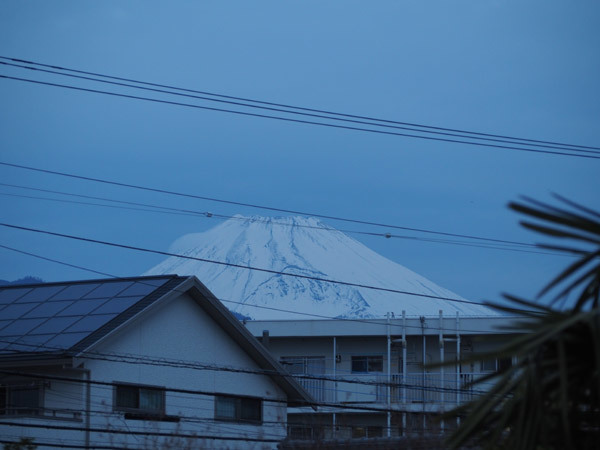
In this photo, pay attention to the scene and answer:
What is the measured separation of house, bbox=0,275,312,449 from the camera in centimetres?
2100

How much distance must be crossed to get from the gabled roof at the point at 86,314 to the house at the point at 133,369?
0.11 ft

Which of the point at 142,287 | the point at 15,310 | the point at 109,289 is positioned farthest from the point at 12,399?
the point at 142,287

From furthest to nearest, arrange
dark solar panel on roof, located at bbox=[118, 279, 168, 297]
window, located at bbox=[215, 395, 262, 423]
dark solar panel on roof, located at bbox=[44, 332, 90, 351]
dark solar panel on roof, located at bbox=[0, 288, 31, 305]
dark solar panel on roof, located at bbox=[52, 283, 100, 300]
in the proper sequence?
dark solar panel on roof, located at bbox=[0, 288, 31, 305], dark solar panel on roof, located at bbox=[52, 283, 100, 300], window, located at bbox=[215, 395, 262, 423], dark solar panel on roof, located at bbox=[118, 279, 168, 297], dark solar panel on roof, located at bbox=[44, 332, 90, 351]

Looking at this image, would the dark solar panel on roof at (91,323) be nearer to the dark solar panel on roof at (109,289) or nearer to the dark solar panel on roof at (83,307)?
the dark solar panel on roof at (83,307)

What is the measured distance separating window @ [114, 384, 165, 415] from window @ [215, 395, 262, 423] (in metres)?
1.91

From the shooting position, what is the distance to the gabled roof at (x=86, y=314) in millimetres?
21766

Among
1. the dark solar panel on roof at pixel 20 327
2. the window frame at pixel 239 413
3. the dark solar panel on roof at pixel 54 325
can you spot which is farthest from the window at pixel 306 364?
the dark solar panel on roof at pixel 54 325

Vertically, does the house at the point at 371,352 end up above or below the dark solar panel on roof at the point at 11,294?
below

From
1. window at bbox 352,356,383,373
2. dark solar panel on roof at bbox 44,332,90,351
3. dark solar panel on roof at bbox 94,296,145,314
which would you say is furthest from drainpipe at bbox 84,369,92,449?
window at bbox 352,356,383,373

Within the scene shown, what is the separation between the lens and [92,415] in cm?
2117

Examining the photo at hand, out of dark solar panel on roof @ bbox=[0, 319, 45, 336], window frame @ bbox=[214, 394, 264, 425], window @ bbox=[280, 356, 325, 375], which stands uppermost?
dark solar panel on roof @ bbox=[0, 319, 45, 336]

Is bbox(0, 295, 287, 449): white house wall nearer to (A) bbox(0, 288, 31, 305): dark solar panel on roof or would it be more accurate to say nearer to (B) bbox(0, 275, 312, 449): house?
(B) bbox(0, 275, 312, 449): house

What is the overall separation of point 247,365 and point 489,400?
68.9ft

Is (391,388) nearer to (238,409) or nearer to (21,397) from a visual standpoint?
(238,409)
